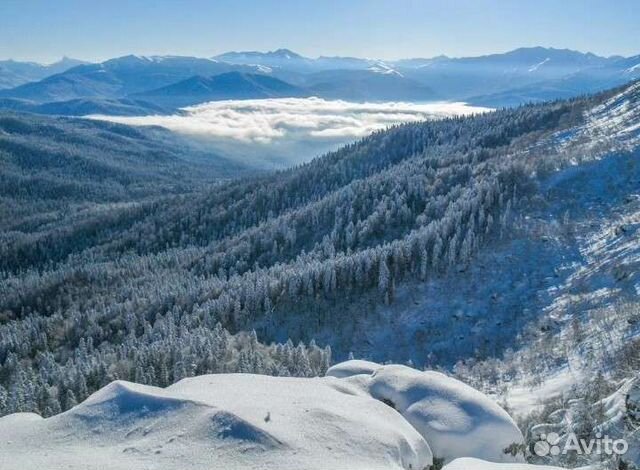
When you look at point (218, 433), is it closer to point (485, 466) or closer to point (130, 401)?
point (130, 401)

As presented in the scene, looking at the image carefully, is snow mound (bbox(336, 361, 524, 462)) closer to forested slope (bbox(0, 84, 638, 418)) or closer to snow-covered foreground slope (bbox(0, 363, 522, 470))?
snow-covered foreground slope (bbox(0, 363, 522, 470))

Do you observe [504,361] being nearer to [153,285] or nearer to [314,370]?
[314,370]

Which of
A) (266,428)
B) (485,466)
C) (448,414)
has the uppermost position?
(266,428)

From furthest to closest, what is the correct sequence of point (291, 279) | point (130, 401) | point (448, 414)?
point (291, 279), point (448, 414), point (130, 401)

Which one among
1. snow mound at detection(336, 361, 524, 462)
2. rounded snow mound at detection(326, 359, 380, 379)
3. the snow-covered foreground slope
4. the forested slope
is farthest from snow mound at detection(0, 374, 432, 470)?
the forested slope

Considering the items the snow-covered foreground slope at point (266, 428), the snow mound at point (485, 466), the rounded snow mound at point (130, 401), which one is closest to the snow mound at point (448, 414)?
the snow-covered foreground slope at point (266, 428)

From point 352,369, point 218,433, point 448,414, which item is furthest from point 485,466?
point 352,369
